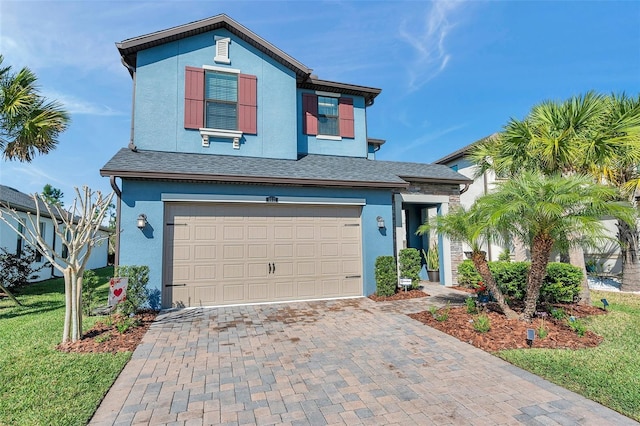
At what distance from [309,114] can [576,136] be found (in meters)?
7.69

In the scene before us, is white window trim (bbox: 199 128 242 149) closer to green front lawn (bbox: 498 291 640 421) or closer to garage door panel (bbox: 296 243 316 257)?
garage door panel (bbox: 296 243 316 257)

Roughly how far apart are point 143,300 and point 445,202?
387 inches

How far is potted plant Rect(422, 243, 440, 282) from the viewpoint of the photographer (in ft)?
39.1

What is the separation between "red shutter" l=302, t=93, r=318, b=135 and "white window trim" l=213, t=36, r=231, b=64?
2.82 meters

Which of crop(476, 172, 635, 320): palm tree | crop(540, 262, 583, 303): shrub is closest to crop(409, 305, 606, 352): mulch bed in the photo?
crop(476, 172, 635, 320): palm tree

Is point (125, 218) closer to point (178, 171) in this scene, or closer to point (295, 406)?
point (178, 171)

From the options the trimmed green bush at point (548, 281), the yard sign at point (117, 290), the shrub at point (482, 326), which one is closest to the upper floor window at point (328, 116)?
the trimmed green bush at point (548, 281)

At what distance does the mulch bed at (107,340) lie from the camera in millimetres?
5059

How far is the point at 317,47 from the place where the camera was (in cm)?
1174

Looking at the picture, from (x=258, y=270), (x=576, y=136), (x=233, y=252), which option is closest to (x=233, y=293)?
(x=258, y=270)

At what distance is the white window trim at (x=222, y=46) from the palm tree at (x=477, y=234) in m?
8.13

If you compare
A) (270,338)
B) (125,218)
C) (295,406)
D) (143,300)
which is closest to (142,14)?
(125,218)

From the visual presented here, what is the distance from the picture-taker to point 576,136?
7.03 meters

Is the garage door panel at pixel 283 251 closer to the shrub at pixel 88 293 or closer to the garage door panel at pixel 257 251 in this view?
the garage door panel at pixel 257 251
